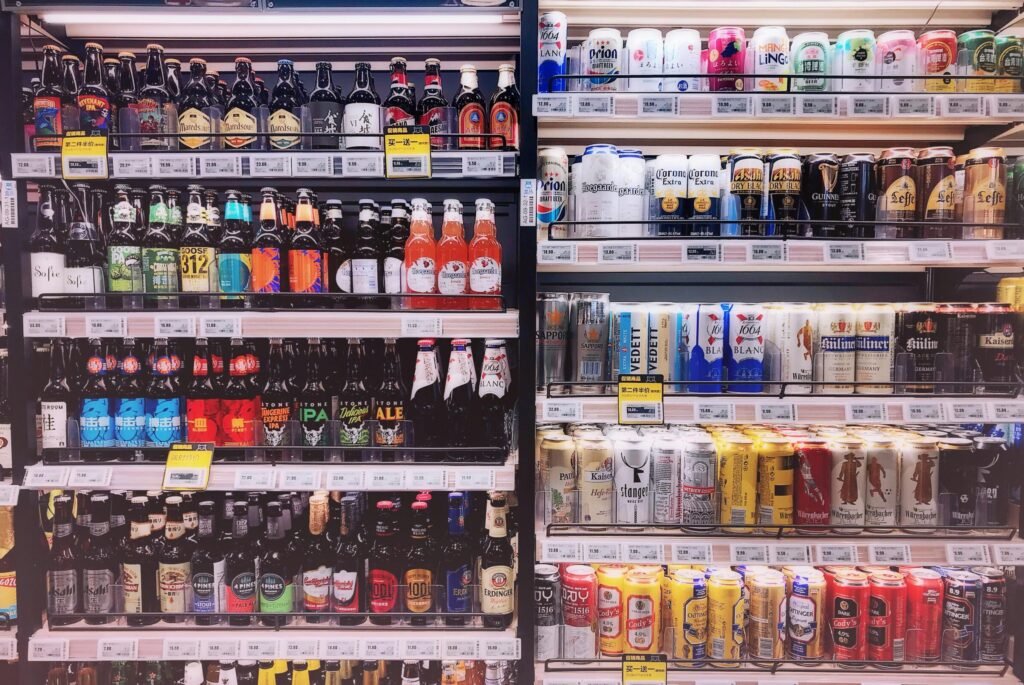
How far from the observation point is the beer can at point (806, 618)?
1.88 m

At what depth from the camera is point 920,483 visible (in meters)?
1.89

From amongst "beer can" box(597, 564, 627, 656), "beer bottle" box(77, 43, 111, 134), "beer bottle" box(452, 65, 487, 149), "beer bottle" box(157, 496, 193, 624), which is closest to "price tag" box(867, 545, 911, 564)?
"beer can" box(597, 564, 627, 656)

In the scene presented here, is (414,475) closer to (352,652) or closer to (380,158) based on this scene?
(352,652)

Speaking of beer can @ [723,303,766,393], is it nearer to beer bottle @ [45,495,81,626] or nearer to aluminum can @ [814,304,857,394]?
aluminum can @ [814,304,857,394]

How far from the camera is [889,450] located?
189 cm

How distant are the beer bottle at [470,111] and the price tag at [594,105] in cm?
41

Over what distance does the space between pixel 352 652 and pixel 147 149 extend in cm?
184

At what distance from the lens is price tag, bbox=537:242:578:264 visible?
1.82 metres

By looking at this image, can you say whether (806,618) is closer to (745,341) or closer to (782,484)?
(782,484)

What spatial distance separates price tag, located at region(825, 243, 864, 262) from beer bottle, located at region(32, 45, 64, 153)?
8.28 ft

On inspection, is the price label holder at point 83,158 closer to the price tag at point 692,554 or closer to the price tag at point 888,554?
the price tag at point 692,554

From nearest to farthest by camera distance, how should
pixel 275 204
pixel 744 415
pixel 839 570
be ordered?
1. pixel 744 415
2. pixel 839 570
3. pixel 275 204

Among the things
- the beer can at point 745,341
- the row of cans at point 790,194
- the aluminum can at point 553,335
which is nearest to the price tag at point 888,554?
the beer can at point 745,341

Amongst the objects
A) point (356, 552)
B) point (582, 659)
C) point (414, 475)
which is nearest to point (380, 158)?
point (414, 475)
